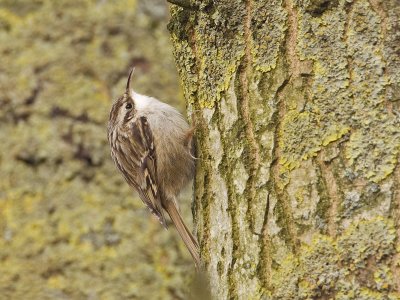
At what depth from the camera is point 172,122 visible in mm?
3145

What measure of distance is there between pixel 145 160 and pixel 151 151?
54 mm

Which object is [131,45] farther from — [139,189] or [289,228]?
[289,228]

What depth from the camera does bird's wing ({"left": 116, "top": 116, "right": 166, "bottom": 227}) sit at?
3.34 metres

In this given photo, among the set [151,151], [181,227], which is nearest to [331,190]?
[181,227]

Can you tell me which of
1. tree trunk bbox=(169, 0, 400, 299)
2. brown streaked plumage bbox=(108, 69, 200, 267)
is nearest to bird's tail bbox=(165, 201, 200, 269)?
brown streaked plumage bbox=(108, 69, 200, 267)

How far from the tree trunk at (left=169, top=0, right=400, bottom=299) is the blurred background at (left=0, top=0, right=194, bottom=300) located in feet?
7.90

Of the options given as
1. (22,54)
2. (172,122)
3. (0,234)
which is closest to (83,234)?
(0,234)

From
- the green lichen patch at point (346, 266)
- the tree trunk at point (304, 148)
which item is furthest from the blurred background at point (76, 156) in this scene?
the green lichen patch at point (346, 266)

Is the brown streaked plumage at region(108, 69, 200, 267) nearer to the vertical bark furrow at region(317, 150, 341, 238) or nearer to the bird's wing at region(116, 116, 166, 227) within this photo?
the bird's wing at region(116, 116, 166, 227)

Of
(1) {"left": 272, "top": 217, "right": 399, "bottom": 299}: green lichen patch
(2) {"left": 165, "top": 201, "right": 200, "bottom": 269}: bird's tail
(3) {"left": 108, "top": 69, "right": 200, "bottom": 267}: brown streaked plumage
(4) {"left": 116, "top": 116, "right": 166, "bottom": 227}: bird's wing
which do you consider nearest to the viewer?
(1) {"left": 272, "top": 217, "right": 399, "bottom": 299}: green lichen patch

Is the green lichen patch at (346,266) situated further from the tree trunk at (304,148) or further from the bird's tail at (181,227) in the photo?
the bird's tail at (181,227)

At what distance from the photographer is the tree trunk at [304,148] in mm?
1903

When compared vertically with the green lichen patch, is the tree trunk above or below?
above

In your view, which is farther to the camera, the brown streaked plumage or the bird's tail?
the brown streaked plumage
